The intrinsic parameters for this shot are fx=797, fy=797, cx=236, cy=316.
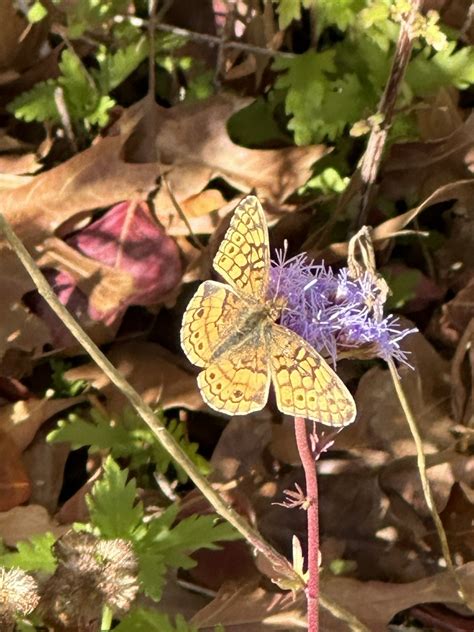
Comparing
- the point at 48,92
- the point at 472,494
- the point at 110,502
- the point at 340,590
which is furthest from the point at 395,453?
the point at 48,92

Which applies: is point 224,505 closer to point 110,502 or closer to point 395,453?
point 110,502

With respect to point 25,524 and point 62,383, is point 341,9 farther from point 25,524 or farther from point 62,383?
point 25,524

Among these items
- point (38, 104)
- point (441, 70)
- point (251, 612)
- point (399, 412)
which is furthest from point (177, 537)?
point (441, 70)

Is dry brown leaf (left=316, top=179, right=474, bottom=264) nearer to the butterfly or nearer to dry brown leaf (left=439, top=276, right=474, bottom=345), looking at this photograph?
dry brown leaf (left=439, top=276, right=474, bottom=345)

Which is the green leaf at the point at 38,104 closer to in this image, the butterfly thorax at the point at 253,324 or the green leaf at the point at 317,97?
the green leaf at the point at 317,97

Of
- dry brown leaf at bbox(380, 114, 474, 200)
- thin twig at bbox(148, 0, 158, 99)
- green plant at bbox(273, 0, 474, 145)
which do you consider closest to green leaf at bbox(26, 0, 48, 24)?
thin twig at bbox(148, 0, 158, 99)

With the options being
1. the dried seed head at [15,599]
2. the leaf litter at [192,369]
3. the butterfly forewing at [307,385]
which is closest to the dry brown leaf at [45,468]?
the leaf litter at [192,369]

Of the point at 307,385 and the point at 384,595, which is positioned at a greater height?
the point at 307,385
